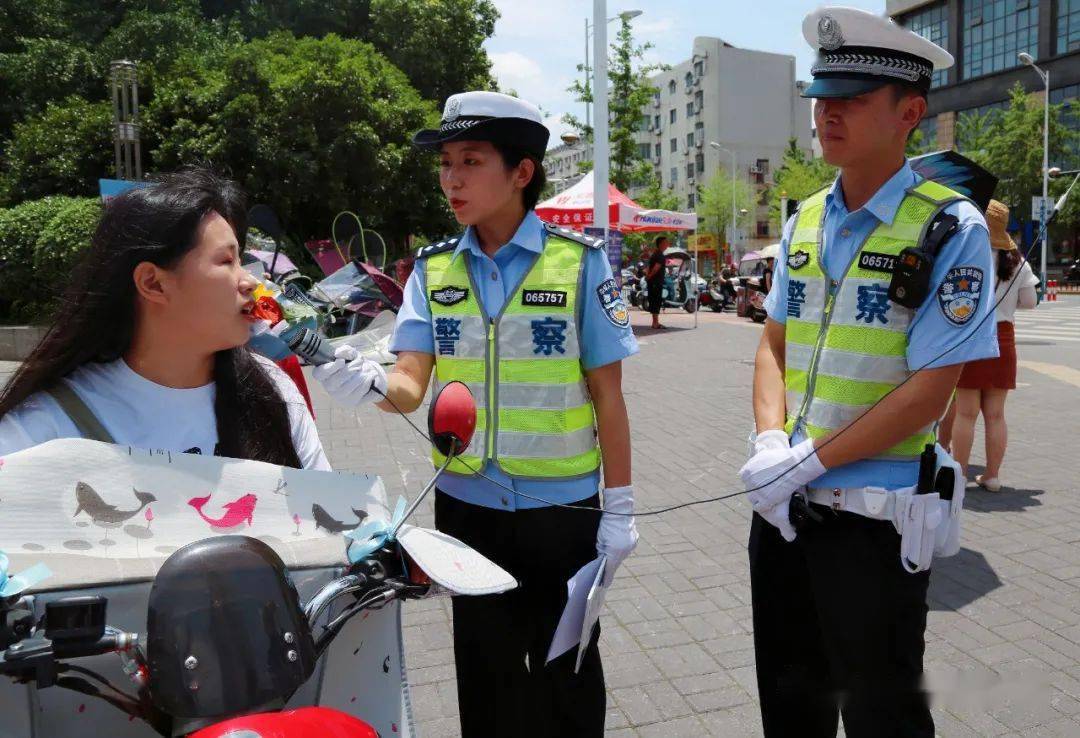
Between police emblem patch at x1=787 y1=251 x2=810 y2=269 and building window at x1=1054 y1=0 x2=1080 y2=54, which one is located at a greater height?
building window at x1=1054 y1=0 x2=1080 y2=54

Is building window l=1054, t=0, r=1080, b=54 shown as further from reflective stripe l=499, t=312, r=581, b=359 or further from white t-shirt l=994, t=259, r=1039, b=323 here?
reflective stripe l=499, t=312, r=581, b=359

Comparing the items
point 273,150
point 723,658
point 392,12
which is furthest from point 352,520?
point 392,12

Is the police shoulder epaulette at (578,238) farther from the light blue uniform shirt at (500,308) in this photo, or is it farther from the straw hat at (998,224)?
the straw hat at (998,224)

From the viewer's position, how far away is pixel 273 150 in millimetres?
16453

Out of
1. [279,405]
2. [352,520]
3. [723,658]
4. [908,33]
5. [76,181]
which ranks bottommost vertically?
[723,658]

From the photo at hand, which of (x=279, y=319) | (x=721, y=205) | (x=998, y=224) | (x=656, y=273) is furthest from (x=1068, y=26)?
(x=279, y=319)

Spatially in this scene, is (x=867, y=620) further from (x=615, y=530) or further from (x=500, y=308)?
(x=500, y=308)

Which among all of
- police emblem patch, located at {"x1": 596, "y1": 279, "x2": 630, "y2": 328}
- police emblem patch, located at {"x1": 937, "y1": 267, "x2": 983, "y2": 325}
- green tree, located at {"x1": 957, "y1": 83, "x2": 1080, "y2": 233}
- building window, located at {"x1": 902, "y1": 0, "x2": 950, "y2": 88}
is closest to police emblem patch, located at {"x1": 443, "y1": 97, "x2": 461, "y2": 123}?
police emblem patch, located at {"x1": 596, "y1": 279, "x2": 630, "y2": 328}

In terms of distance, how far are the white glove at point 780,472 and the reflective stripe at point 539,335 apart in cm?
57

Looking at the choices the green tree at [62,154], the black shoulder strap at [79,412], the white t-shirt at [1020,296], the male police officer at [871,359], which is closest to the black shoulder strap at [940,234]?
the male police officer at [871,359]

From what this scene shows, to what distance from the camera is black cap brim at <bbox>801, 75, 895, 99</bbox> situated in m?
2.08

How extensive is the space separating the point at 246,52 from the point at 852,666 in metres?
17.5

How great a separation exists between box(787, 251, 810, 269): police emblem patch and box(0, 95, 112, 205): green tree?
1794 cm

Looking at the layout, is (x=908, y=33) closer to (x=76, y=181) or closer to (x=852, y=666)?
(x=852, y=666)
